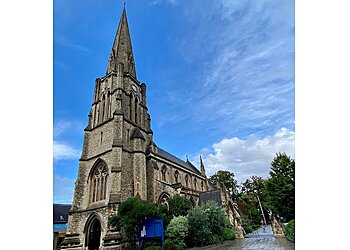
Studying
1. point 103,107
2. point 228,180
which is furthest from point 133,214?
point 228,180

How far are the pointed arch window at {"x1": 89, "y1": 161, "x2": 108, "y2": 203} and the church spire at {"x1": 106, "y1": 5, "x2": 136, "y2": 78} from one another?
4823 mm

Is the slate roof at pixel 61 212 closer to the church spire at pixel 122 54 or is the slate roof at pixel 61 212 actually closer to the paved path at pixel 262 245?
the church spire at pixel 122 54

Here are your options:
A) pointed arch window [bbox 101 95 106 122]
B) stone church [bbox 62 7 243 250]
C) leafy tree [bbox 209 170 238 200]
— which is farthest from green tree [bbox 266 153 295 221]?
leafy tree [bbox 209 170 238 200]

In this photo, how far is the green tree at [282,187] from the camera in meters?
5.83

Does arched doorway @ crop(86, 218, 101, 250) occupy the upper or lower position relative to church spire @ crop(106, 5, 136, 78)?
lower

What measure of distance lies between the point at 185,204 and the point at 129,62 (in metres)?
8.15

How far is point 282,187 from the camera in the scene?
6.03 meters

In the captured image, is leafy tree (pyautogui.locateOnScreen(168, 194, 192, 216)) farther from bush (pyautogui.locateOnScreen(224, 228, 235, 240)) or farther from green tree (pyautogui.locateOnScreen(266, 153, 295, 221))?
bush (pyautogui.locateOnScreen(224, 228, 235, 240))

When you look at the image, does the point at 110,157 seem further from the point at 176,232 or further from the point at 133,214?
the point at 176,232

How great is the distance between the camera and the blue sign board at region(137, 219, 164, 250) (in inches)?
236

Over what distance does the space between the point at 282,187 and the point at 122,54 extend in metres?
10.1
